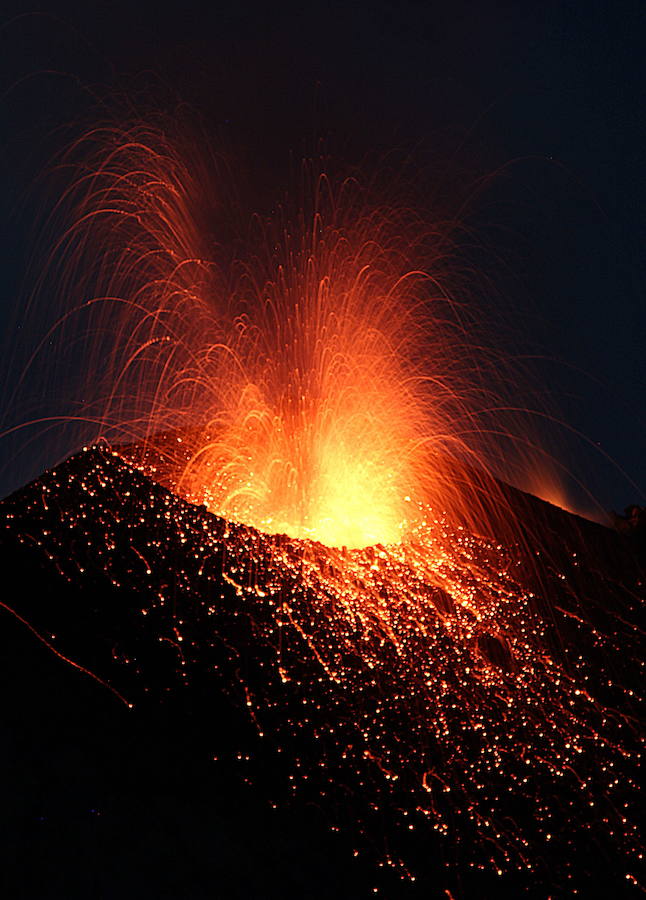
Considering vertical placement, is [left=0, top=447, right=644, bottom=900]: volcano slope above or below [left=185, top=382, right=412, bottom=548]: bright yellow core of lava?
below

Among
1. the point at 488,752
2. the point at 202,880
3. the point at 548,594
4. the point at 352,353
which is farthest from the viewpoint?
the point at 352,353

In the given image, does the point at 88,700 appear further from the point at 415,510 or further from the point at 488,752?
the point at 415,510

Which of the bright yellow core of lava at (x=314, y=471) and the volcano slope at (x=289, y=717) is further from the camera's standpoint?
the bright yellow core of lava at (x=314, y=471)

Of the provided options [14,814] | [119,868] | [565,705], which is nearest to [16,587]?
[14,814]

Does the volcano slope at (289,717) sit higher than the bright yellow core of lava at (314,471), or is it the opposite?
the bright yellow core of lava at (314,471)

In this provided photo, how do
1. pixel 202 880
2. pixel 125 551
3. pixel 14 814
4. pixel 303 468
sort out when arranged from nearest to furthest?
pixel 202 880 < pixel 14 814 < pixel 125 551 < pixel 303 468

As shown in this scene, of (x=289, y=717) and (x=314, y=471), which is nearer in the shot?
(x=289, y=717)

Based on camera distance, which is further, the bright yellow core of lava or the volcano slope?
the bright yellow core of lava

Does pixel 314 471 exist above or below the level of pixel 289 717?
above
